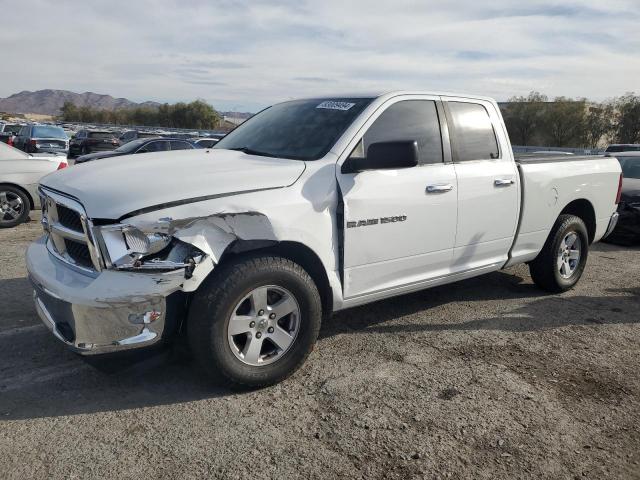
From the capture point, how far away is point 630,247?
28.0ft

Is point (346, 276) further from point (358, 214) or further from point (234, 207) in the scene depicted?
point (234, 207)

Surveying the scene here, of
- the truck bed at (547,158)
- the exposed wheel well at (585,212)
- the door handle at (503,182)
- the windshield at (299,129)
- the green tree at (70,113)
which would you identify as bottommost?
the exposed wheel well at (585,212)

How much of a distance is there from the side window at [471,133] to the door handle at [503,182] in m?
0.22

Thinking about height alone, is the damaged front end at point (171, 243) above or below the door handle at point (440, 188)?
below

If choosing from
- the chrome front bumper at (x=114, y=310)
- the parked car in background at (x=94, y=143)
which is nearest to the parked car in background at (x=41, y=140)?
the parked car in background at (x=94, y=143)

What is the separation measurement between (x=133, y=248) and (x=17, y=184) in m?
6.97

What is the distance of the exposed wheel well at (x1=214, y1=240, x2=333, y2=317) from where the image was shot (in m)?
3.22

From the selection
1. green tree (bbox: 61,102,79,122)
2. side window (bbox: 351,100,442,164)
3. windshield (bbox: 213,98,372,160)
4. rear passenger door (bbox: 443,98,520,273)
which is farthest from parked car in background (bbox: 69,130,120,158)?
green tree (bbox: 61,102,79,122)

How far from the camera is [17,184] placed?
28.3ft

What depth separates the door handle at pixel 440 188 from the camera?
13.3 ft

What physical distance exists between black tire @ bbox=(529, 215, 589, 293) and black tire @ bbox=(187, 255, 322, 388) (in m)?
3.00

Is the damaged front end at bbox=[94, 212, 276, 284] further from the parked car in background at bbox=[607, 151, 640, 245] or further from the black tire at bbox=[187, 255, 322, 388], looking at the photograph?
the parked car in background at bbox=[607, 151, 640, 245]

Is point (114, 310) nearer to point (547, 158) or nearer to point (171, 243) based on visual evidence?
point (171, 243)

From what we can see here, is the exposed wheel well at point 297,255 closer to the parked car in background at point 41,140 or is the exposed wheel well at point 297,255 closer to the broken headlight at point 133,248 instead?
the broken headlight at point 133,248
